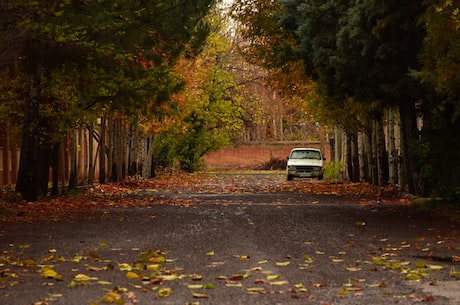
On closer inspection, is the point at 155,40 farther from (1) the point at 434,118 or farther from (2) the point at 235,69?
(2) the point at 235,69

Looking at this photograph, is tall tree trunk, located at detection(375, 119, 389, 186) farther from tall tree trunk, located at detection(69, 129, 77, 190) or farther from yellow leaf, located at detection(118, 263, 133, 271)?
yellow leaf, located at detection(118, 263, 133, 271)

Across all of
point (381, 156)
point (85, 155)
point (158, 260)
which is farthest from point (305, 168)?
point (158, 260)

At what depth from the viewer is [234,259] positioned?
38.0ft

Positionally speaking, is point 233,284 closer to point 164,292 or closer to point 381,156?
point 164,292

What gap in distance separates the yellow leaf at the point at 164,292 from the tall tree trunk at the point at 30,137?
52.3 feet

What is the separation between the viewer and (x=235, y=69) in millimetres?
68375

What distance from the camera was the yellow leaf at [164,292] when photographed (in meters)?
8.56

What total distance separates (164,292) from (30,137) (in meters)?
16.3

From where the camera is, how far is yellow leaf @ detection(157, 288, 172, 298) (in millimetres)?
8559

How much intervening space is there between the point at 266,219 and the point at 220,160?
60.0 meters

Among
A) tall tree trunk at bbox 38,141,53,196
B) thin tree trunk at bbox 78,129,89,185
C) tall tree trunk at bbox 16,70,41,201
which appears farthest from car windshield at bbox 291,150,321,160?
tall tree trunk at bbox 16,70,41,201

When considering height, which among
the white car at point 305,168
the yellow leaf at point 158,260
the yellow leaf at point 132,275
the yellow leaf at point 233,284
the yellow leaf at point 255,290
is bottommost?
the yellow leaf at point 255,290

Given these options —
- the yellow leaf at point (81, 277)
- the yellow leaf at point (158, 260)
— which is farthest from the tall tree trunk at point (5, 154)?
the yellow leaf at point (81, 277)

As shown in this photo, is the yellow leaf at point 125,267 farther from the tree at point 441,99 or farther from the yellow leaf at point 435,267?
the tree at point 441,99
